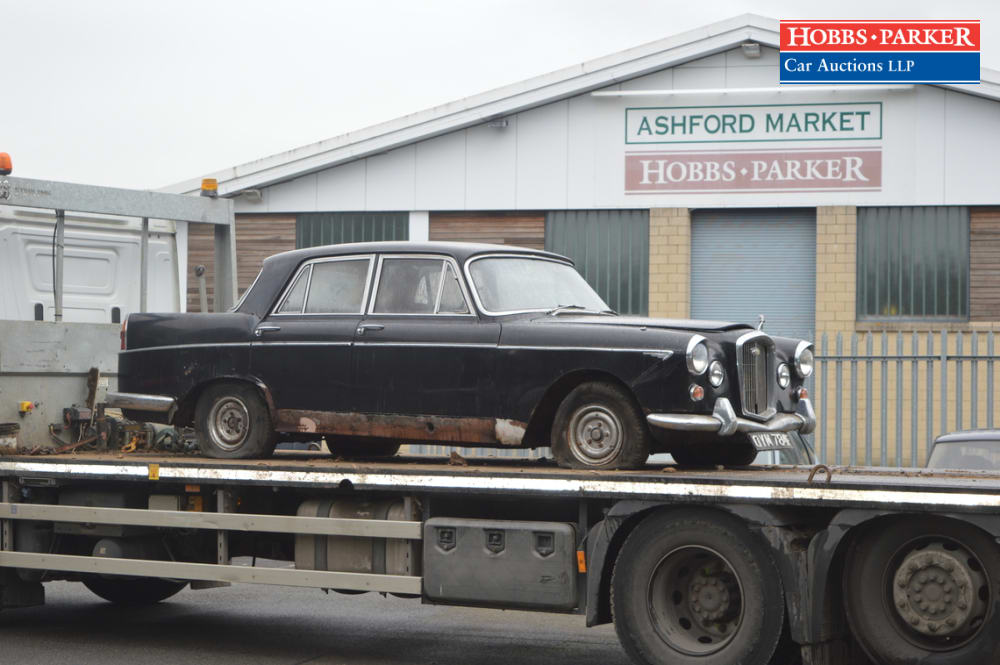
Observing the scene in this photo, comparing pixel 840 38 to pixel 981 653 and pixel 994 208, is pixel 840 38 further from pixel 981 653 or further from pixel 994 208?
pixel 981 653

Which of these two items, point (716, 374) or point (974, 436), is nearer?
point (716, 374)

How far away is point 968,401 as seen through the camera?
1747cm

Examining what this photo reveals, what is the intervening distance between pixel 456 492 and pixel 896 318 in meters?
12.3

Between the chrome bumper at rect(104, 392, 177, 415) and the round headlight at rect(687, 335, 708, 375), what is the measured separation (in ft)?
11.7

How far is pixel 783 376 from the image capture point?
8.10m

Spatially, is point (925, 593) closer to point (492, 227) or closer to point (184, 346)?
point (184, 346)

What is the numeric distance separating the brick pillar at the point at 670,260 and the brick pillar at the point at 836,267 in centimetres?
178

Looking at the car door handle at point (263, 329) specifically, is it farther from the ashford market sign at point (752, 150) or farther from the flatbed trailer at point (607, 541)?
the ashford market sign at point (752, 150)

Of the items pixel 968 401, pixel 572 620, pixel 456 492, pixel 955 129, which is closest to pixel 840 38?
pixel 955 129

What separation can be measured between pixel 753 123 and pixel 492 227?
3935 mm

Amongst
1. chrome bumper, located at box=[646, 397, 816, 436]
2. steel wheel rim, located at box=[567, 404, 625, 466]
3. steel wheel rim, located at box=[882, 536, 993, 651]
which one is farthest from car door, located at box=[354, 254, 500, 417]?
steel wheel rim, located at box=[882, 536, 993, 651]

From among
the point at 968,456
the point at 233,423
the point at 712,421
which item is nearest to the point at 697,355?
the point at 712,421

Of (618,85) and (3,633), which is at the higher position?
(618,85)

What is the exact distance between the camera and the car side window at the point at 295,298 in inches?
352
